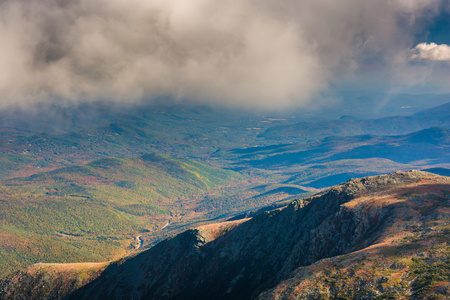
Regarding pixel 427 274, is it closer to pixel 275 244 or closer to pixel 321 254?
pixel 321 254

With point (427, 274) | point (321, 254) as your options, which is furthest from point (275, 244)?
point (427, 274)

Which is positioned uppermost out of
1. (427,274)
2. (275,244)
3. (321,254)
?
(427,274)

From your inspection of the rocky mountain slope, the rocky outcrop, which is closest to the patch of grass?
the rocky mountain slope

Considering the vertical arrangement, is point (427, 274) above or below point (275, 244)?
above

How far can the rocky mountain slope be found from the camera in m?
72.7

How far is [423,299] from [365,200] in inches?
2811

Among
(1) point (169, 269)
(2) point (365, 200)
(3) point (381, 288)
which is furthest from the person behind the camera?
(1) point (169, 269)

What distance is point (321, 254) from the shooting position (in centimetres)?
11681

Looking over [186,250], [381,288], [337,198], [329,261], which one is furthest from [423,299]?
[186,250]

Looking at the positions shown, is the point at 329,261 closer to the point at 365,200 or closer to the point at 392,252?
the point at 392,252

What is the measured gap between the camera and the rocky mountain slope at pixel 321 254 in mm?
72688

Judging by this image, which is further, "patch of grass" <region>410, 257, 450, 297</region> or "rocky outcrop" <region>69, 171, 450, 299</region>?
"rocky outcrop" <region>69, 171, 450, 299</region>

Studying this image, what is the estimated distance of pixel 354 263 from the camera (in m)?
80.6

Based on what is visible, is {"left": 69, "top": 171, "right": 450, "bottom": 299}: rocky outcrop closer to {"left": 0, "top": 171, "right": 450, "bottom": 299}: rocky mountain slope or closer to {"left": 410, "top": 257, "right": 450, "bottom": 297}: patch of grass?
{"left": 0, "top": 171, "right": 450, "bottom": 299}: rocky mountain slope
